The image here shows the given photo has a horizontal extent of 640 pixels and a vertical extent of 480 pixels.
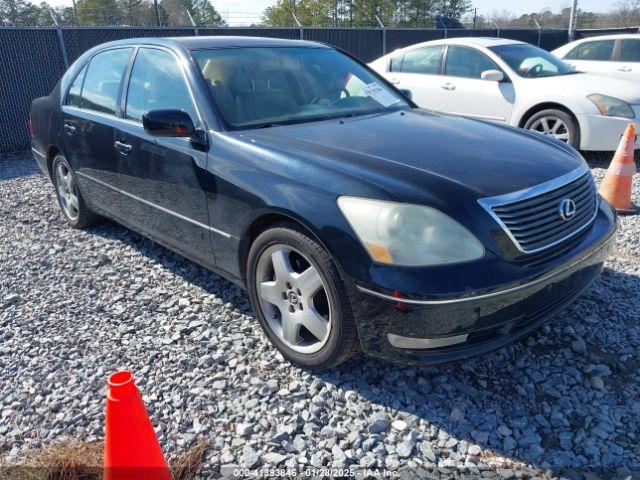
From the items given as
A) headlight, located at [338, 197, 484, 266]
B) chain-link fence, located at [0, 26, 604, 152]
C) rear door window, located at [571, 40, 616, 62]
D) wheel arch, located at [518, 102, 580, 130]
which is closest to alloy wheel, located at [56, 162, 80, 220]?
headlight, located at [338, 197, 484, 266]

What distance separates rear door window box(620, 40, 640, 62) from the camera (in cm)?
907

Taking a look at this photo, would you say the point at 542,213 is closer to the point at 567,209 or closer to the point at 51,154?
the point at 567,209

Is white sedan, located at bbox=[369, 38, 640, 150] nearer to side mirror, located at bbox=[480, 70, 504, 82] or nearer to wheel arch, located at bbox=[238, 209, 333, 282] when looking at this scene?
side mirror, located at bbox=[480, 70, 504, 82]

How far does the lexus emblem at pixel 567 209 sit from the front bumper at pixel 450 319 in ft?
0.75

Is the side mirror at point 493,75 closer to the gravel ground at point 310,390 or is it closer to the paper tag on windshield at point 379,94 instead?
the paper tag on windshield at point 379,94

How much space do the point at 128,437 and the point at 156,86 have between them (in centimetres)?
246

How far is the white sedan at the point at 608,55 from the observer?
901cm

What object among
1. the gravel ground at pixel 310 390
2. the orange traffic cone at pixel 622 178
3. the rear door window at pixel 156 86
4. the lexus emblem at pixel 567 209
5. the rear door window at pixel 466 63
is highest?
the rear door window at pixel 156 86

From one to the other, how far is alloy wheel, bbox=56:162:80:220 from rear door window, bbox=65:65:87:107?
0.56 meters

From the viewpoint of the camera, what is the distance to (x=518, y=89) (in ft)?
22.7

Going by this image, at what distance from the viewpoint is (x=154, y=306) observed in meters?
3.57

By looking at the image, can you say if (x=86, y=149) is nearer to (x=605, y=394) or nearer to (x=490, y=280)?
(x=490, y=280)

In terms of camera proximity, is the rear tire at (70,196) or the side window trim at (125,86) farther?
the rear tire at (70,196)

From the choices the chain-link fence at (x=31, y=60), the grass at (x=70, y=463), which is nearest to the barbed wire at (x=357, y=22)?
the chain-link fence at (x=31, y=60)
